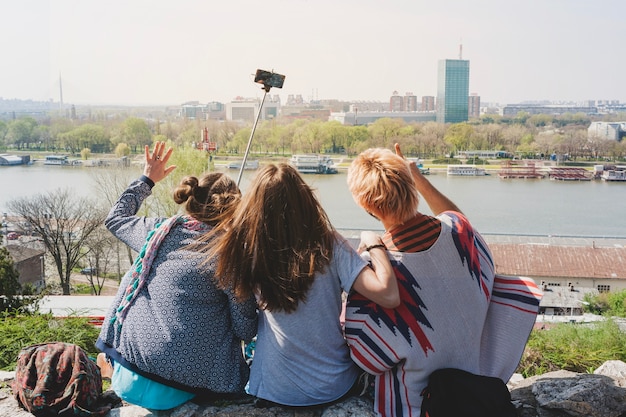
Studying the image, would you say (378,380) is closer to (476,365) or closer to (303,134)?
(476,365)

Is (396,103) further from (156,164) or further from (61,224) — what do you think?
(156,164)

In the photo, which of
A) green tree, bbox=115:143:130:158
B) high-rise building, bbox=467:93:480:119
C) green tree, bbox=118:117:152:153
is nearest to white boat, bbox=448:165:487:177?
green tree, bbox=115:143:130:158

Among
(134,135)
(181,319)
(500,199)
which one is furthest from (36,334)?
(134,135)

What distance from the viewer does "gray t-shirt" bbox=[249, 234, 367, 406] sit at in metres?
1.07

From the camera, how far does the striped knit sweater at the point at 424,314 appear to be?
1.08m

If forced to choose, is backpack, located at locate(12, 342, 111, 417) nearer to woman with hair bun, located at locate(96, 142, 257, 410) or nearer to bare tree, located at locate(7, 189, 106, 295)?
woman with hair bun, located at locate(96, 142, 257, 410)

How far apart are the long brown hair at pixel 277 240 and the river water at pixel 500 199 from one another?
16.3m

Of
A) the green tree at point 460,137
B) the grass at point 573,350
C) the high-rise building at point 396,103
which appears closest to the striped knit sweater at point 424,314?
the grass at point 573,350

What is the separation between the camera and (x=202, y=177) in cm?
117

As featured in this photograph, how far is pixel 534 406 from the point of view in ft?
3.85

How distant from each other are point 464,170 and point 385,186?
25.5m

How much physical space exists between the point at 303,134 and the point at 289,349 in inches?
1111

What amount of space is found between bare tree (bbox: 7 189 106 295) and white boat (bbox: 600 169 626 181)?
68.1ft

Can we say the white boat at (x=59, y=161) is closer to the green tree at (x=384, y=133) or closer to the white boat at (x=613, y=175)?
the green tree at (x=384, y=133)
